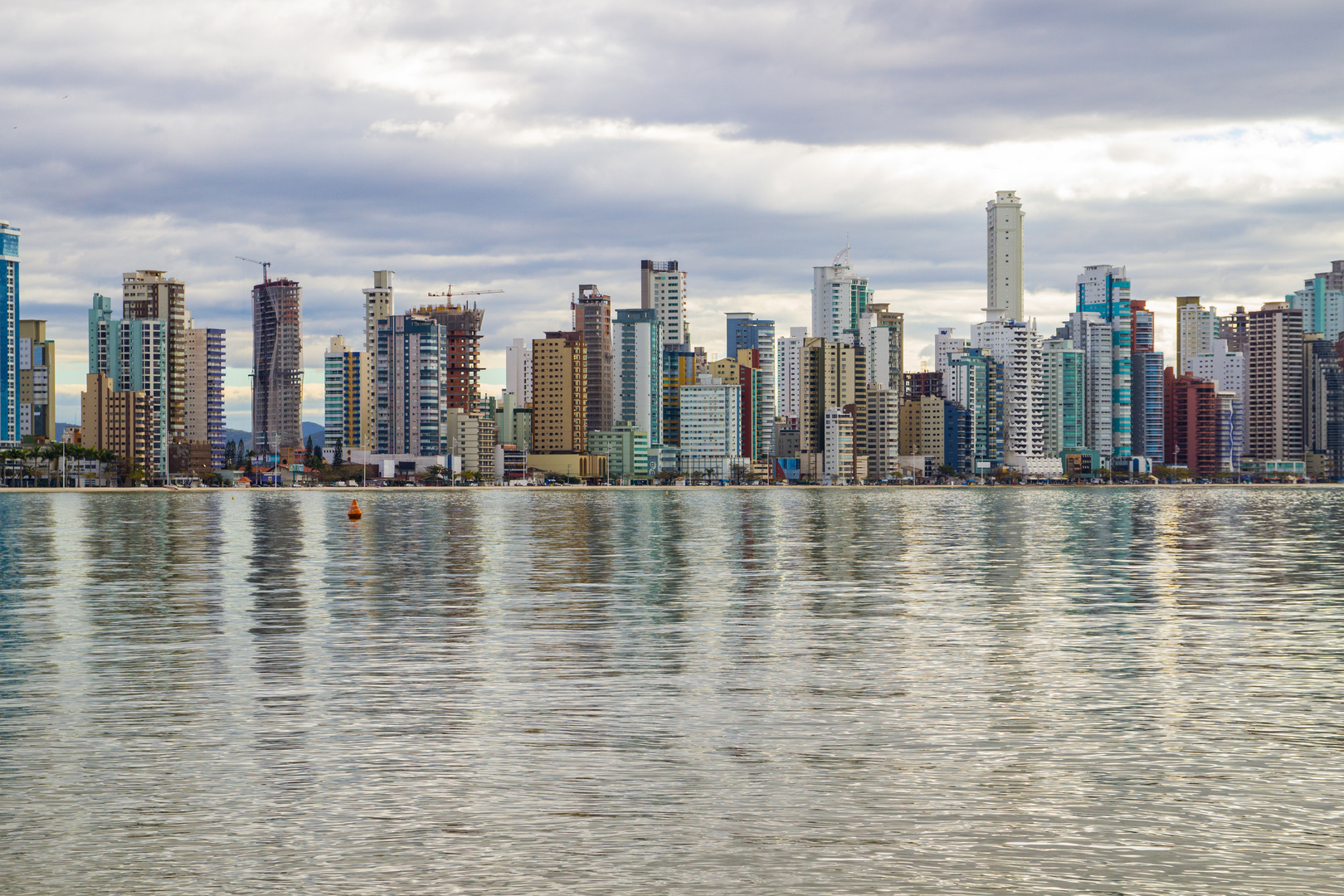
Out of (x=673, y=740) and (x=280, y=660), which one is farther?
(x=280, y=660)

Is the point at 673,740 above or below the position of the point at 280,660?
above

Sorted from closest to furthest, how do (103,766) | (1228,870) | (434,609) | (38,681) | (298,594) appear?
(1228,870) → (103,766) → (38,681) → (434,609) → (298,594)

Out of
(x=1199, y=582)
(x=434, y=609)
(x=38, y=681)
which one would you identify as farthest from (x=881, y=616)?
(x=38, y=681)

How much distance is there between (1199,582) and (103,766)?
192 ft

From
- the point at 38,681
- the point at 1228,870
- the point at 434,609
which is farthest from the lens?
the point at 434,609

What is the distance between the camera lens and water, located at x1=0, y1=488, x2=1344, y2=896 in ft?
62.3

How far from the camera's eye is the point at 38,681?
119 feet

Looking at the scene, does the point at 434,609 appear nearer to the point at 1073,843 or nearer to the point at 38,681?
the point at 38,681

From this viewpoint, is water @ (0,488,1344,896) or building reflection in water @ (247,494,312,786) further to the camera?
building reflection in water @ (247,494,312,786)

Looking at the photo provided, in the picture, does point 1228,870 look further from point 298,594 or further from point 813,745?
point 298,594

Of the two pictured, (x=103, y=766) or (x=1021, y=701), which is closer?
(x=103, y=766)

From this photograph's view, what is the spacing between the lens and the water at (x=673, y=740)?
747 inches

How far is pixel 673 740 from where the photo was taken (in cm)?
2756

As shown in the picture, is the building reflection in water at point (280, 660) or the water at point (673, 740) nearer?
the water at point (673, 740)
